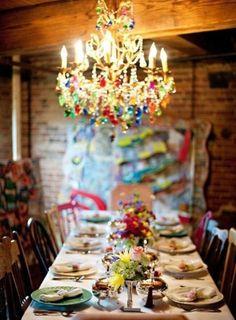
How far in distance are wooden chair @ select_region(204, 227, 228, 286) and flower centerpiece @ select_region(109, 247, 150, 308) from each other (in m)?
1.06

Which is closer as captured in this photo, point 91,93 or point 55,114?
point 91,93

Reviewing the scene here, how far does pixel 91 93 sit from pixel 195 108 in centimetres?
230

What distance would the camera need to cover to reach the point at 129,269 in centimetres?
224

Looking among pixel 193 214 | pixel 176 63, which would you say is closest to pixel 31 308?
pixel 193 214

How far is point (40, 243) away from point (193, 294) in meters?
1.39

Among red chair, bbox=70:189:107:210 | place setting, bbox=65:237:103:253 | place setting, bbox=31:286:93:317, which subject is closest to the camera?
place setting, bbox=31:286:93:317

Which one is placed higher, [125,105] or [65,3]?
[65,3]

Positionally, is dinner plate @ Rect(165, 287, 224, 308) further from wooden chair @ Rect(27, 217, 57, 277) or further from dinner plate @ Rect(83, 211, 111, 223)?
dinner plate @ Rect(83, 211, 111, 223)

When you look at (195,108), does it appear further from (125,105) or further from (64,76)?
(64,76)

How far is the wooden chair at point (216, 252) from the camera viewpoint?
10.4 feet

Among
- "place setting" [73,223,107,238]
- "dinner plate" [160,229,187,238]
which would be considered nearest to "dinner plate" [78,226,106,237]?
"place setting" [73,223,107,238]

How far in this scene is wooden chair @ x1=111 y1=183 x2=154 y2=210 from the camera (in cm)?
511

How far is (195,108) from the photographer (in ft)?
17.7

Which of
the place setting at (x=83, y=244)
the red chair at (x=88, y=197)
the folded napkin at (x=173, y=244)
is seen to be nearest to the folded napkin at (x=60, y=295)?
the place setting at (x=83, y=244)
